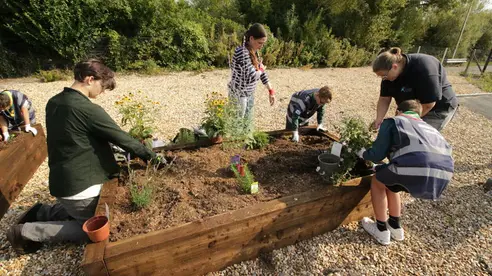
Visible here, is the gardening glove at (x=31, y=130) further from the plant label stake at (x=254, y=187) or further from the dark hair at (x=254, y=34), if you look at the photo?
the plant label stake at (x=254, y=187)

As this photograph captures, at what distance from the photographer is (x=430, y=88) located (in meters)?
2.53

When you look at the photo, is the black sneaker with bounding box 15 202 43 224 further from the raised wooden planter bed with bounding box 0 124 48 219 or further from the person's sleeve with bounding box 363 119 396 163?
the person's sleeve with bounding box 363 119 396 163

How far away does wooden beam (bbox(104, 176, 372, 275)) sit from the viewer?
181 centimetres

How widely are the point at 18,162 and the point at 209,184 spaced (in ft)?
7.76

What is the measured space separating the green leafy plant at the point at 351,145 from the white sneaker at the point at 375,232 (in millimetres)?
533

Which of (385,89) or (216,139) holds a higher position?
(385,89)

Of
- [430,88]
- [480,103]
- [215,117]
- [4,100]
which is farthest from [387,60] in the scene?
[480,103]

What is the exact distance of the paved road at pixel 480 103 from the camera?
6.81m

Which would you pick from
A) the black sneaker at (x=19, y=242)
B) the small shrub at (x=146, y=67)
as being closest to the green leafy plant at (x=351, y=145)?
the black sneaker at (x=19, y=242)

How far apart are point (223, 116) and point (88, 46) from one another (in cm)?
867

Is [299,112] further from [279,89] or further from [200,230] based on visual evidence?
[279,89]

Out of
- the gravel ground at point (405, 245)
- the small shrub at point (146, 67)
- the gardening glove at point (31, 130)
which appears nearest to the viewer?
the gravel ground at point (405, 245)

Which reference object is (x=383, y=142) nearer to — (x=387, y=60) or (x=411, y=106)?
(x=411, y=106)

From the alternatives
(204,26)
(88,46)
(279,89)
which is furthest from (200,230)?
(204,26)
